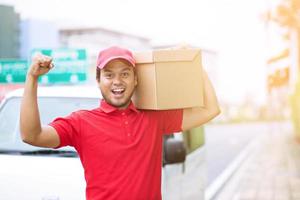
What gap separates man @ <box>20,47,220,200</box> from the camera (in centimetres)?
260

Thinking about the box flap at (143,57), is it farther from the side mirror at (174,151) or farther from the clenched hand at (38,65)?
the side mirror at (174,151)

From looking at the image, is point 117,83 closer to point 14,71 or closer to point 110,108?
point 110,108

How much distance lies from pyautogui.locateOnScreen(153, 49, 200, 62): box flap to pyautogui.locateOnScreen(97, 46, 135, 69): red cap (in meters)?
0.21

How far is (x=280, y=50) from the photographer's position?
56.7 ft

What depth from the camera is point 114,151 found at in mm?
2697

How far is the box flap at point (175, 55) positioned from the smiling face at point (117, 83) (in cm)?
21

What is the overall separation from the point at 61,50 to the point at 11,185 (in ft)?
26.3

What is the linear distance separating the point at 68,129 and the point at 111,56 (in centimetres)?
36

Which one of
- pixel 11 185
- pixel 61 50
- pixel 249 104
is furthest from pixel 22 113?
pixel 249 104

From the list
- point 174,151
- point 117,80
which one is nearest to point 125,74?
point 117,80

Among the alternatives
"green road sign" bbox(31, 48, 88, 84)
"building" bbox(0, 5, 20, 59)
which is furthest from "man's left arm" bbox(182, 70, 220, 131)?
"green road sign" bbox(31, 48, 88, 84)

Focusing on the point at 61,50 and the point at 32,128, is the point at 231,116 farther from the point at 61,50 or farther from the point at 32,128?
the point at 32,128

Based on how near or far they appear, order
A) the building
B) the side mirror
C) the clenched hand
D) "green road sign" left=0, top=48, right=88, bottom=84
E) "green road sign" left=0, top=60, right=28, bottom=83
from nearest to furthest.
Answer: the clenched hand
the side mirror
"green road sign" left=0, top=60, right=28, bottom=83
the building
"green road sign" left=0, top=48, right=88, bottom=84

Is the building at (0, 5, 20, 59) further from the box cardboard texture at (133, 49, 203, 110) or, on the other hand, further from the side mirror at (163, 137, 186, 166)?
the box cardboard texture at (133, 49, 203, 110)
